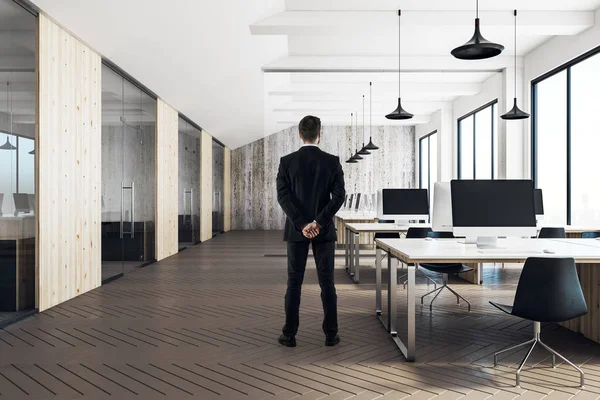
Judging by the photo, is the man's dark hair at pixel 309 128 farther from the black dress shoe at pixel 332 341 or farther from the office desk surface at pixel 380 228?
the office desk surface at pixel 380 228

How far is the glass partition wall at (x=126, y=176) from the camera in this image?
23.5 feet

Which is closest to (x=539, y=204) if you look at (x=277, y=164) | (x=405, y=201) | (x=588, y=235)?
(x=588, y=235)

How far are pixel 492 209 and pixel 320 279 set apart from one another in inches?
59.7

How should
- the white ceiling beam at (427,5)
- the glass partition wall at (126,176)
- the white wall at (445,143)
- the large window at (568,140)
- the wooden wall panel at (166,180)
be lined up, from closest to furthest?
the glass partition wall at (126,176) < the white ceiling beam at (427,5) < the large window at (568,140) < the wooden wall panel at (166,180) < the white wall at (445,143)

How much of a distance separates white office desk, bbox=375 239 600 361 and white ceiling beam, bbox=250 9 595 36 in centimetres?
436

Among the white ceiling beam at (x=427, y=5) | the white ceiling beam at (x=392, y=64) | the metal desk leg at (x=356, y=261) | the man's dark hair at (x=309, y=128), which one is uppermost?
the white ceiling beam at (x=427, y=5)

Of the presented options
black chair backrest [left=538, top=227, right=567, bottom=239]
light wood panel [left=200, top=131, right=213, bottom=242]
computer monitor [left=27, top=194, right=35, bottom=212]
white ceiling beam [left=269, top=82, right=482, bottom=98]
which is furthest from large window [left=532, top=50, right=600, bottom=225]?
light wood panel [left=200, top=131, right=213, bottom=242]

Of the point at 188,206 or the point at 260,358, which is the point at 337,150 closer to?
the point at 188,206

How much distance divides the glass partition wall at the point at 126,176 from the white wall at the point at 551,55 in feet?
23.0

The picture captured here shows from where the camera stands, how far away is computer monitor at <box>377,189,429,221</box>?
→ 753cm

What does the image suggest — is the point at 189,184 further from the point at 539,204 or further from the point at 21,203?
the point at 21,203

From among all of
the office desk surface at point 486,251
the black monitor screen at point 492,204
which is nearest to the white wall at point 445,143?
the office desk surface at point 486,251

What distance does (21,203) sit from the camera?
486 cm

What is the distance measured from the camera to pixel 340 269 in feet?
27.9
